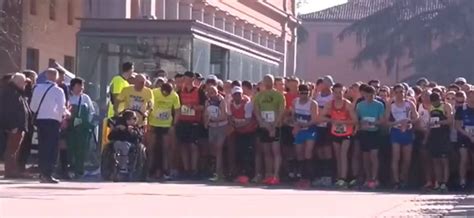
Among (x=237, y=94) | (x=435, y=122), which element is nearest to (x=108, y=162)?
(x=237, y=94)

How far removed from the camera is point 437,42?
76000 mm

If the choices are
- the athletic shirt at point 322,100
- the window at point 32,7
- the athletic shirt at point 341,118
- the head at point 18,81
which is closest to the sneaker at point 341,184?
the athletic shirt at point 341,118

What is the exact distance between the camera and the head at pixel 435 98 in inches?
958

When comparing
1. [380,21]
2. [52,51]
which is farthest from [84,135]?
[380,21]

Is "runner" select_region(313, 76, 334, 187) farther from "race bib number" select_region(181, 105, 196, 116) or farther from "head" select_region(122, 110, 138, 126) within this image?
"head" select_region(122, 110, 138, 126)

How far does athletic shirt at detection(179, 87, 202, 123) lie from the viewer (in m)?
25.3

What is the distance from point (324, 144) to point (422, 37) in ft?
172

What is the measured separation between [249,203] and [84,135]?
650cm

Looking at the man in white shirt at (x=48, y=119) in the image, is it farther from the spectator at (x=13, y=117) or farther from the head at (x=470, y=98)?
the head at (x=470, y=98)

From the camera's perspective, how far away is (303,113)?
24859 millimetres

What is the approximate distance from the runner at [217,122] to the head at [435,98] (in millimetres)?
3764

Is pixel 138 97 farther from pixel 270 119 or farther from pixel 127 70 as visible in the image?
pixel 270 119

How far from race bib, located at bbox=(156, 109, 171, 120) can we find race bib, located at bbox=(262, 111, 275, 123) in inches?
68.2

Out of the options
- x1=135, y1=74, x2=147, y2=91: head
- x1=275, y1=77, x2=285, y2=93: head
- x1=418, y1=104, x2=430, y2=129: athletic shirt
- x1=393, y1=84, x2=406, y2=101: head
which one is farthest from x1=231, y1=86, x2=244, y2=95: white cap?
x1=418, y1=104, x2=430, y2=129: athletic shirt
